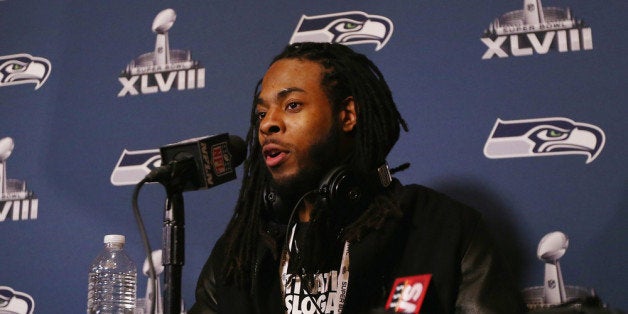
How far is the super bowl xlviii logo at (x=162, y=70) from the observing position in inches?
103

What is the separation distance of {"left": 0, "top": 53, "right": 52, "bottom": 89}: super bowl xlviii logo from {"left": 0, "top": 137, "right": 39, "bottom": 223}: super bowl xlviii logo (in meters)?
0.29

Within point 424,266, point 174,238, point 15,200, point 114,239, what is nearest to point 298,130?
point 424,266

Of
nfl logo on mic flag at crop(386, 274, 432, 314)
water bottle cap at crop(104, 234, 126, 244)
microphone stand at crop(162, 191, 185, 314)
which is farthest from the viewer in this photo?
water bottle cap at crop(104, 234, 126, 244)

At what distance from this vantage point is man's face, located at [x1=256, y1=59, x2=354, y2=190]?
1991 mm

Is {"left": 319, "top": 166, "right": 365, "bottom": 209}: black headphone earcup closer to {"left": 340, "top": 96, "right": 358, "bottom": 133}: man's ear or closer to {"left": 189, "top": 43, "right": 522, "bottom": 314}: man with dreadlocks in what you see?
{"left": 189, "top": 43, "right": 522, "bottom": 314}: man with dreadlocks

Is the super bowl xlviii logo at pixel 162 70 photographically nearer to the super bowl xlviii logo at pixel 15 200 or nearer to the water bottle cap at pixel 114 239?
the super bowl xlviii logo at pixel 15 200

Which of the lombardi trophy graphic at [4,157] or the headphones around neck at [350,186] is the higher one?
the lombardi trophy graphic at [4,157]

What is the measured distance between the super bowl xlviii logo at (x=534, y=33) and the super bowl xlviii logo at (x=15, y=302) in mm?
1528

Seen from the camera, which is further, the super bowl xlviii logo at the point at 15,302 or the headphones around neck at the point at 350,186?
the super bowl xlviii logo at the point at 15,302

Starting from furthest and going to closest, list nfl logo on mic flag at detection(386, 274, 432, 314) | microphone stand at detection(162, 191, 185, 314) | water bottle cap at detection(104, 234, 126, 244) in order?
1. water bottle cap at detection(104, 234, 126, 244)
2. nfl logo on mic flag at detection(386, 274, 432, 314)
3. microphone stand at detection(162, 191, 185, 314)

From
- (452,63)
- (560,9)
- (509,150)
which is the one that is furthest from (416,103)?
(560,9)

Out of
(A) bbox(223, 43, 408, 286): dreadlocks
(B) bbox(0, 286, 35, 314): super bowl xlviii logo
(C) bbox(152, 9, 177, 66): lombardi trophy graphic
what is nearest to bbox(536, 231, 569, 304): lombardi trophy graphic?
(A) bbox(223, 43, 408, 286): dreadlocks

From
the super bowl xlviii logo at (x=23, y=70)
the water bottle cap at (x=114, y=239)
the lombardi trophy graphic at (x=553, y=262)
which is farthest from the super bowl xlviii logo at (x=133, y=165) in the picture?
the lombardi trophy graphic at (x=553, y=262)

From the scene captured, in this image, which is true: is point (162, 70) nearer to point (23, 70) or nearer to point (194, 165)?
point (23, 70)
